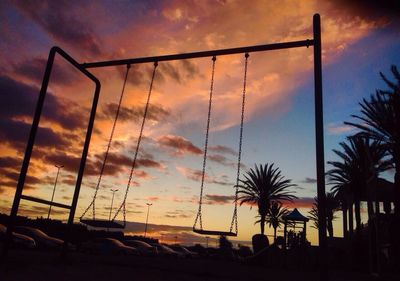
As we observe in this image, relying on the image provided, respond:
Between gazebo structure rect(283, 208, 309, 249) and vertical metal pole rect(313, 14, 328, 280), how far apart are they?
19707 millimetres

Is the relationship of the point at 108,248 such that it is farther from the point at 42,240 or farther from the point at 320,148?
the point at 320,148

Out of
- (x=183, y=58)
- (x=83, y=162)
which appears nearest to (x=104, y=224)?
(x=83, y=162)

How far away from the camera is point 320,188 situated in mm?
8758

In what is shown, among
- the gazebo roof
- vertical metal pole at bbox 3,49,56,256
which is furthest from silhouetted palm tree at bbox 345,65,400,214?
vertical metal pole at bbox 3,49,56,256

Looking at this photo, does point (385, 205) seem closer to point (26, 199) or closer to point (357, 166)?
point (357, 166)

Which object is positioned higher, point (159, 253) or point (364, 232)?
point (364, 232)

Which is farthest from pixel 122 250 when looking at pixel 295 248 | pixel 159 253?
pixel 295 248

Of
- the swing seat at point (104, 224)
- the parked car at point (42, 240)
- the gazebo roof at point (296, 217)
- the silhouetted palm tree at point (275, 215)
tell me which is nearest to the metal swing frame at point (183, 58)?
the swing seat at point (104, 224)

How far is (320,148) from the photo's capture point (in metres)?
8.88

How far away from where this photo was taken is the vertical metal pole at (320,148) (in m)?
8.36

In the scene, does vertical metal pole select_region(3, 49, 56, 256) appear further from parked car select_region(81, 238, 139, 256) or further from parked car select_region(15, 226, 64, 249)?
parked car select_region(81, 238, 139, 256)

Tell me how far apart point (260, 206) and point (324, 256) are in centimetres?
3555

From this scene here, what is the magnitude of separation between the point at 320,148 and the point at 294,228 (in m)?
22.8

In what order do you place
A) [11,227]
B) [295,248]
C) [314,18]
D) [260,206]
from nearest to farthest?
[11,227] < [314,18] < [295,248] < [260,206]
